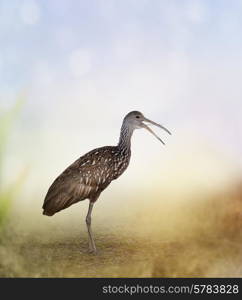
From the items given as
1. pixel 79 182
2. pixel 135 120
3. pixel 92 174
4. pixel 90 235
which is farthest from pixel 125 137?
pixel 90 235

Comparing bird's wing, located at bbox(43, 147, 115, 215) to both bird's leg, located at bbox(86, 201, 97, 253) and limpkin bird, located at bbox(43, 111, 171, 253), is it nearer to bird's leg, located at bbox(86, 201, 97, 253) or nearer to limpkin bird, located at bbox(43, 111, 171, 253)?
limpkin bird, located at bbox(43, 111, 171, 253)

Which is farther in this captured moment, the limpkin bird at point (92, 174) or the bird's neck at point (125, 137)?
the bird's neck at point (125, 137)

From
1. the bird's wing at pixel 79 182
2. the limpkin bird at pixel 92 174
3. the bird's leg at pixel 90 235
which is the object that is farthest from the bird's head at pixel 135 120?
the bird's leg at pixel 90 235

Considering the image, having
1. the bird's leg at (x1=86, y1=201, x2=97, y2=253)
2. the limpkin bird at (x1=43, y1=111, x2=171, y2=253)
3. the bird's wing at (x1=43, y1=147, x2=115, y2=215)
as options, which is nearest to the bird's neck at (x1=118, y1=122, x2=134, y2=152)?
the limpkin bird at (x1=43, y1=111, x2=171, y2=253)

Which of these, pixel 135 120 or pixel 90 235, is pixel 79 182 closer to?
pixel 90 235

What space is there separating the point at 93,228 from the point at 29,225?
36.2 inches

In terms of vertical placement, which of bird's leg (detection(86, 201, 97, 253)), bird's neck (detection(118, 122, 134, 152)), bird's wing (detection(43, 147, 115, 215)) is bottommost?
bird's leg (detection(86, 201, 97, 253))

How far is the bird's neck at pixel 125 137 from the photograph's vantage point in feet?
27.9

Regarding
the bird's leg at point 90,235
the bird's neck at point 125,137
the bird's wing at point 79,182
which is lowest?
the bird's leg at point 90,235

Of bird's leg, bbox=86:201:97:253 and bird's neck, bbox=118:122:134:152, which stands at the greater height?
bird's neck, bbox=118:122:134:152

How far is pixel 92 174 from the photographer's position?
823cm

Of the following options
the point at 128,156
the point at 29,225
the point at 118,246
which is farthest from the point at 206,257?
the point at 29,225

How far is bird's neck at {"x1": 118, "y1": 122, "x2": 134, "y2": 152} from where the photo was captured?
8508mm

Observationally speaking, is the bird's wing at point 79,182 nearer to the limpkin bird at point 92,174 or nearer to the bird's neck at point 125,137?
the limpkin bird at point 92,174
